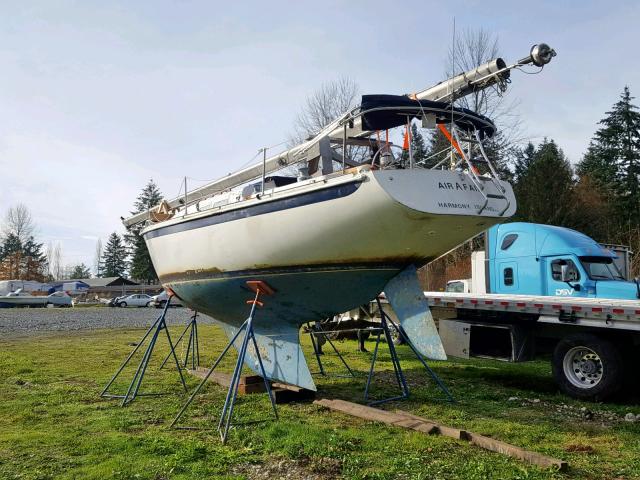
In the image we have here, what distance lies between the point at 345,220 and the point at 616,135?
131 feet

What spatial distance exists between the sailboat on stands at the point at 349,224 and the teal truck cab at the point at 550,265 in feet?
16.8

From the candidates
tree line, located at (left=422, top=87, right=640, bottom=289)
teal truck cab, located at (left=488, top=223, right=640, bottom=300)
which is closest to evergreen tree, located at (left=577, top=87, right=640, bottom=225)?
tree line, located at (left=422, top=87, right=640, bottom=289)

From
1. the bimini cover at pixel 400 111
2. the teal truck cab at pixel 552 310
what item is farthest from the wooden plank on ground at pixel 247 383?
the bimini cover at pixel 400 111

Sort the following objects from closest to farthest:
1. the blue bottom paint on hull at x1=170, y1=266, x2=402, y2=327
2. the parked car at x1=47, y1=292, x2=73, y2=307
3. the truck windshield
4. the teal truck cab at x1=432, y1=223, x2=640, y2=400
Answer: the blue bottom paint on hull at x1=170, y1=266, x2=402, y2=327, the teal truck cab at x1=432, y1=223, x2=640, y2=400, the truck windshield, the parked car at x1=47, y1=292, x2=73, y2=307

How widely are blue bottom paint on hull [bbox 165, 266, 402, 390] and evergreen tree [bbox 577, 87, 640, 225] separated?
31954 millimetres

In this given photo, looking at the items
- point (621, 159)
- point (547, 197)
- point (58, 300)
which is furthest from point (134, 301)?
point (621, 159)

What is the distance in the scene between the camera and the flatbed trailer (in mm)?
7898

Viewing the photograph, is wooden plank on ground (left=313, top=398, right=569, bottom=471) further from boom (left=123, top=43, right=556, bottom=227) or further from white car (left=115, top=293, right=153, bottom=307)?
white car (left=115, top=293, right=153, bottom=307)

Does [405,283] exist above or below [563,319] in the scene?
above

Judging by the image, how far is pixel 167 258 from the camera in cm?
902

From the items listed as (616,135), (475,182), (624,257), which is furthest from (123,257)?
(475,182)

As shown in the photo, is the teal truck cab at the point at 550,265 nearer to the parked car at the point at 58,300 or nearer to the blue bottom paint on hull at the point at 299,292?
the blue bottom paint on hull at the point at 299,292

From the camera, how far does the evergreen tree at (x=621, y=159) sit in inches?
1367

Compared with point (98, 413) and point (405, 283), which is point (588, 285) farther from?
point (98, 413)
